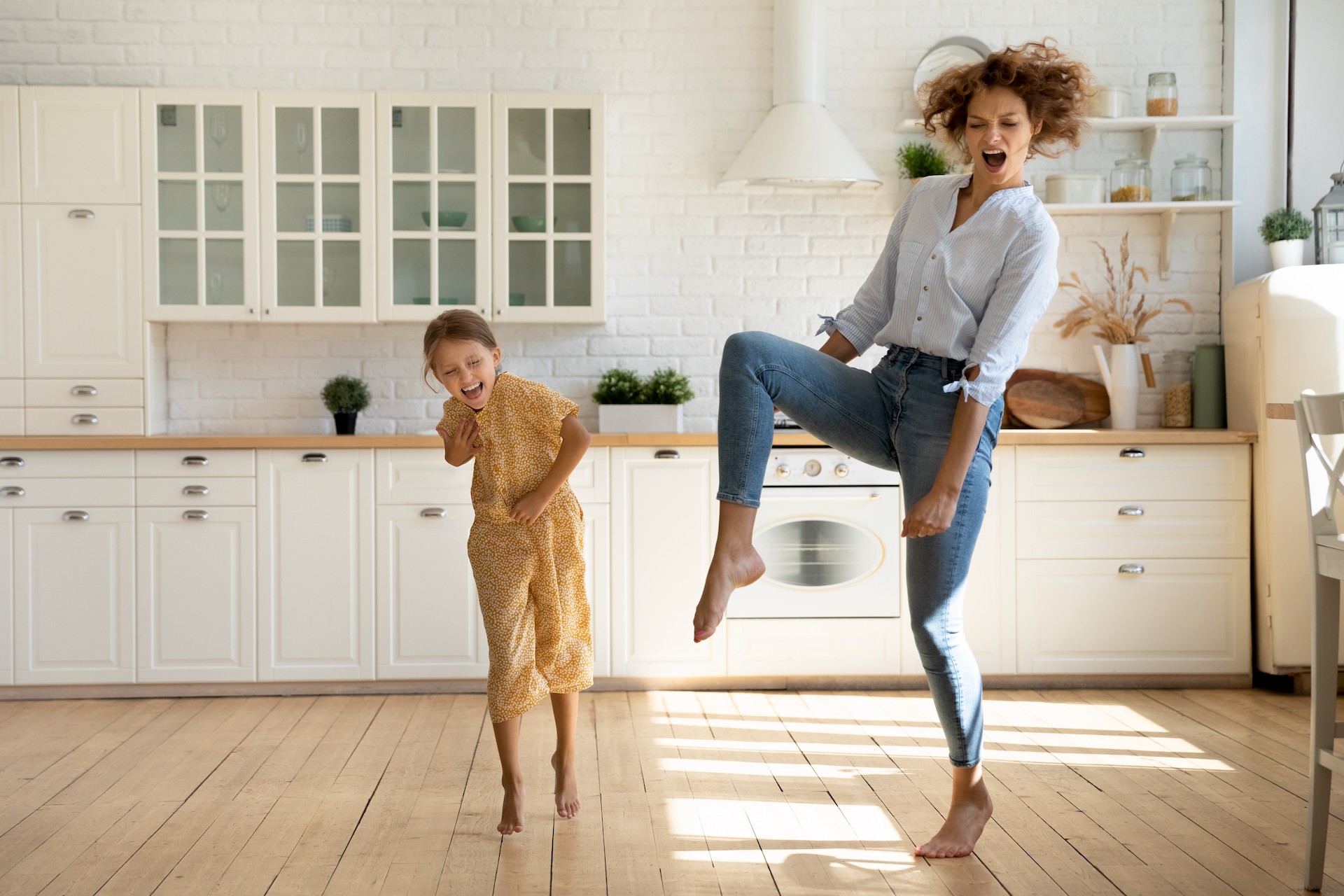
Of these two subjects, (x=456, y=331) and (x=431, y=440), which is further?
(x=431, y=440)

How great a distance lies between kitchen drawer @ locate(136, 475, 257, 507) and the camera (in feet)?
12.5

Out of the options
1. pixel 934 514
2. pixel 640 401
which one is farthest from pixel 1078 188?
pixel 934 514

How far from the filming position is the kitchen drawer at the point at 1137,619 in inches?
155

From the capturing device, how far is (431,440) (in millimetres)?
3811

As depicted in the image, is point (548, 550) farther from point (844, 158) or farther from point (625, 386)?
point (844, 158)

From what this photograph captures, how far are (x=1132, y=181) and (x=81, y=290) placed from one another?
3815 millimetres

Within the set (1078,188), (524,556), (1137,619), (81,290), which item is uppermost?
(1078,188)

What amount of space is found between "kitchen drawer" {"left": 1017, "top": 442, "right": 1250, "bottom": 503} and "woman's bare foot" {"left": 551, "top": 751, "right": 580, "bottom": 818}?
6.70ft

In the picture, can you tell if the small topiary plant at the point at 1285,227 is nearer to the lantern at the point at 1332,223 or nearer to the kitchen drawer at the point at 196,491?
the lantern at the point at 1332,223

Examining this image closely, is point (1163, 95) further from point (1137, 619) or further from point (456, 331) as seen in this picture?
point (456, 331)

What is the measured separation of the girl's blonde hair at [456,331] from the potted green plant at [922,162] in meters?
2.36

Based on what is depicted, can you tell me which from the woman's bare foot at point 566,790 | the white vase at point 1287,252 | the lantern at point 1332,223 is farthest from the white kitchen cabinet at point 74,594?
the lantern at point 1332,223

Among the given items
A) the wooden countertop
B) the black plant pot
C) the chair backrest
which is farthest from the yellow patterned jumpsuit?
the black plant pot

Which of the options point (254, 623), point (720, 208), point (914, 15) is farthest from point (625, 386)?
point (914, 15)
